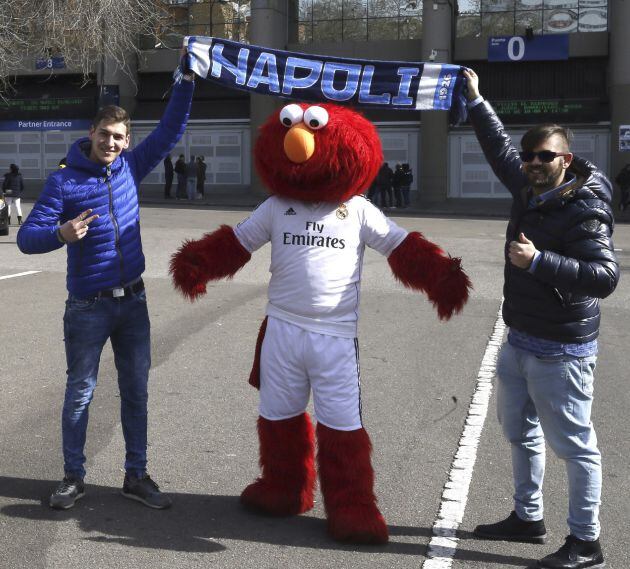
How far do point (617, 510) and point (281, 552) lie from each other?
1.70 meters

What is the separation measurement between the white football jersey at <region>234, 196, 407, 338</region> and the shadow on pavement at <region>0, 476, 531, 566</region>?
3.07ft

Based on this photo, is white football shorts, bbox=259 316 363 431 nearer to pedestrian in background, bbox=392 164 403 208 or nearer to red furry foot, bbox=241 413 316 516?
red furry foot, bbox=241 413 316 516

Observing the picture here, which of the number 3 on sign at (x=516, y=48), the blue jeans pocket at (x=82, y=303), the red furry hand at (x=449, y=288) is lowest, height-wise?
the blue jeans pocket at (x=82, y=303)

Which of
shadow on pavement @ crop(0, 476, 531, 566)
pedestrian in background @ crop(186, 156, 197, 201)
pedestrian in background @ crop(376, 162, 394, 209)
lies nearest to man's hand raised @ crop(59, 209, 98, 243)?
shadow on pavement @ crop(0, 476, 531, 566)

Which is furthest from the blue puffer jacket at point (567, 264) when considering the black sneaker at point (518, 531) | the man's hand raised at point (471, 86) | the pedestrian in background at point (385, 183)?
the pedestrian in background at point (385, 183)

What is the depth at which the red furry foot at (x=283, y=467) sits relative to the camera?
461cm

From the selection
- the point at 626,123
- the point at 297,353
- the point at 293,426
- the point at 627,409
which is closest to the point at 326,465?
the point at 293,426

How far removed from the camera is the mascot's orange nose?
4391 mm

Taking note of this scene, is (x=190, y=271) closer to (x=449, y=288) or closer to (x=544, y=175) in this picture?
(x=449, y=288)

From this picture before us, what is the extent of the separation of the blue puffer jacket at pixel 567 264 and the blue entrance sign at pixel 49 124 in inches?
1448

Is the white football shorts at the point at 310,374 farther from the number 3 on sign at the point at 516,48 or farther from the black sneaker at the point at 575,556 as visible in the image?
the number 3 on sign at the point at 516,48

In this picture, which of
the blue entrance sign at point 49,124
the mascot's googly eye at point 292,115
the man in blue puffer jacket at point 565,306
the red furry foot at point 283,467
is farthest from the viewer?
the blue entrance sign at point 49,124

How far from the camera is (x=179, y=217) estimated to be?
81.7ft

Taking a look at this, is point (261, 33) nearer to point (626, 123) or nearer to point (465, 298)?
point (626, 123)
